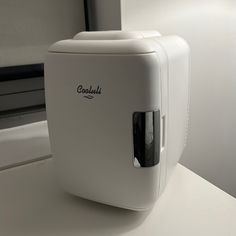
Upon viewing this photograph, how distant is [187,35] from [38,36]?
56cm

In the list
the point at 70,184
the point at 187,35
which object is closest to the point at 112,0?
the point at 187,35

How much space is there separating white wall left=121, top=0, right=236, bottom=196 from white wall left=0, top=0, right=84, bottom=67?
0.96 feet

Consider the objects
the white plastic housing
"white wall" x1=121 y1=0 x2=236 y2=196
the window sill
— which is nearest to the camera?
the white plastic housing

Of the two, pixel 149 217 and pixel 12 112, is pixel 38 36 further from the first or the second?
pixel 149 217

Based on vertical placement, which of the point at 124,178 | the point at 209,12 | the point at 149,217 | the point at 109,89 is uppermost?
the point at 209,12

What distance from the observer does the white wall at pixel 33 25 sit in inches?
40.7

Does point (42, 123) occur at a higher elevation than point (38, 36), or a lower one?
lower

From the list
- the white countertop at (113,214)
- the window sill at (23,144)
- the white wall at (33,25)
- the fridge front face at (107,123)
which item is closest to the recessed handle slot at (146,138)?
the fridge front face at (107,123)

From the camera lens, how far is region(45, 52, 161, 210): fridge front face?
20.9 inches

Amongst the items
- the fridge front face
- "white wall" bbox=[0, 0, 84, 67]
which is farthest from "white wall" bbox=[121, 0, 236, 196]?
the fridge front face

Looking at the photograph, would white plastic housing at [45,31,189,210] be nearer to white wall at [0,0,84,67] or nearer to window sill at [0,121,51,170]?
window sill at [0,121,51,170]

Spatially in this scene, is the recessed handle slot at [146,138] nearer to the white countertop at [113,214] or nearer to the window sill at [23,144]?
the white countertop at [113,214]

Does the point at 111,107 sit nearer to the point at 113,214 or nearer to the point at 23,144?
the point at 113,214

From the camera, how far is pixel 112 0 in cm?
96
